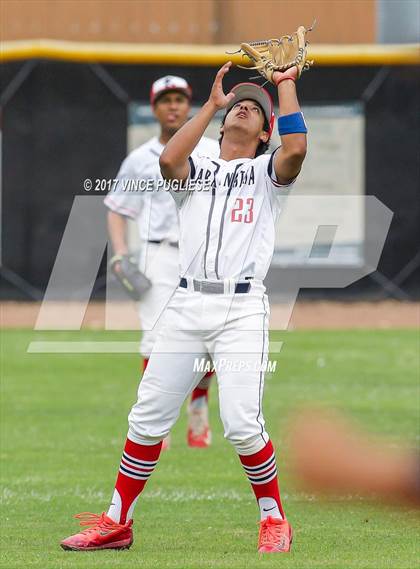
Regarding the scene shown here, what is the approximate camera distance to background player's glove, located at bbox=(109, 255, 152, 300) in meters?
8.38

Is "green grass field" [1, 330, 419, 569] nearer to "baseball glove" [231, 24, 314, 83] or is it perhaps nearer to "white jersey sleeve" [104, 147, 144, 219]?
"white jersey sleeve" [104, 147, 144, 219]

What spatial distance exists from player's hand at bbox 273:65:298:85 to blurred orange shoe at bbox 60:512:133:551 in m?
1.89

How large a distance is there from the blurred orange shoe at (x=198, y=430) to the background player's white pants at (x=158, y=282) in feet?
1.85

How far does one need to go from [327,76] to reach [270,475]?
1232 centimetres

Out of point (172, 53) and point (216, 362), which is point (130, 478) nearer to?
point (216, 362)

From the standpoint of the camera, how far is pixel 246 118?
17.8ft

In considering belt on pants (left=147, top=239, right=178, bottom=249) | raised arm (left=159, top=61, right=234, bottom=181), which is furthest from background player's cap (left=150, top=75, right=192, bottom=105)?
raised arm (left=159, top=61, right=234, bottom=181)

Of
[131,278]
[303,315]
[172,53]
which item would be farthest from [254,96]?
[172,53]

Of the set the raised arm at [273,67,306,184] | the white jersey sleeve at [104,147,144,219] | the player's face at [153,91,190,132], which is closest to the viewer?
the raised arm at [273,67,306,184]

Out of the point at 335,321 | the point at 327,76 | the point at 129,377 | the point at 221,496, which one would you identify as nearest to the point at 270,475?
the point at 221,496

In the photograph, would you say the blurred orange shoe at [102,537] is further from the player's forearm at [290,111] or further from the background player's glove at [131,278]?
the background player's glove at [131,278]

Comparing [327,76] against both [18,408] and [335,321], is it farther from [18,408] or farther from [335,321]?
[18,408]

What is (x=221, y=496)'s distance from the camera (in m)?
6.66

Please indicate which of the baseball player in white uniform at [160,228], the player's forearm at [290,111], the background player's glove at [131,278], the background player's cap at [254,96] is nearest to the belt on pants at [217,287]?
the player's forearm at [290,111]
